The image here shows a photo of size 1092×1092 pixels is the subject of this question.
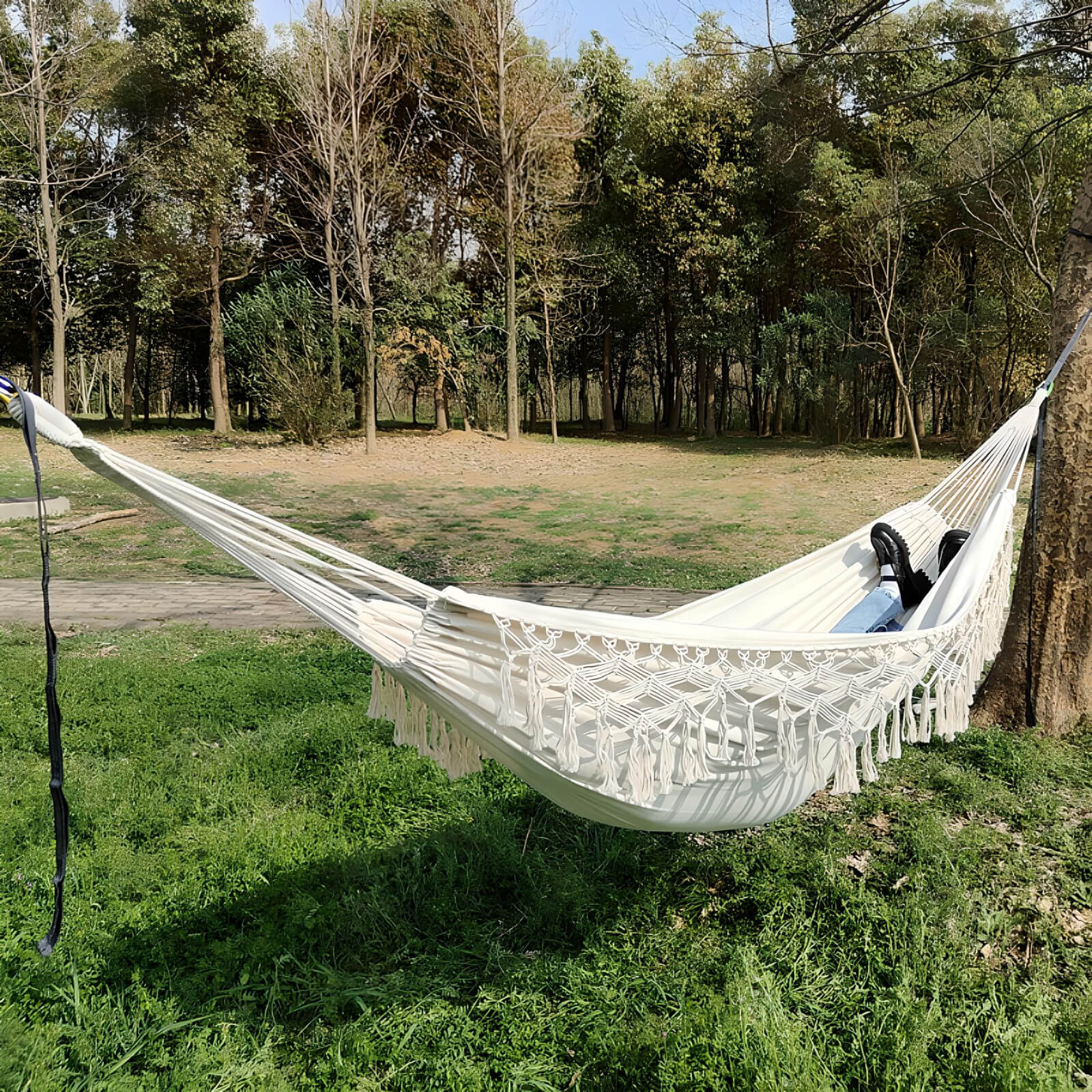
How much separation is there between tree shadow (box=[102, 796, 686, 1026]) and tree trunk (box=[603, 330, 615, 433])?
1336 cm

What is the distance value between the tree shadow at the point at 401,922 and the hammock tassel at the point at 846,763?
47 centimetres

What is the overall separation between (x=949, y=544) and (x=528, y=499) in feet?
18.7

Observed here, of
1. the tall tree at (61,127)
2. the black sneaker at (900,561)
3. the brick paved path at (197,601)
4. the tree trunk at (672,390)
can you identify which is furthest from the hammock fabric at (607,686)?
the tree trunk at (672,390)

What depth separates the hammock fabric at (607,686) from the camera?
1.20 metres

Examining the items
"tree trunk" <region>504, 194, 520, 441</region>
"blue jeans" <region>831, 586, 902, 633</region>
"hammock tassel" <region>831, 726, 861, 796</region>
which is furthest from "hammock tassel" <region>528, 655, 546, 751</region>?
"tree trunk" <region>504, 194, 520, 441</region>

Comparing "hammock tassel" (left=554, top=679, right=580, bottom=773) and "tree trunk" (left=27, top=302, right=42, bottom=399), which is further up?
"tree trunk" (left=27, top=302, right=42, bottom=399)

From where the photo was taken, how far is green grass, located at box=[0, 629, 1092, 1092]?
4.21 ft

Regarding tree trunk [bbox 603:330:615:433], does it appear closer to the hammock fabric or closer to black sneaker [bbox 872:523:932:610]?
black sneaker [bbox 872:523:932:610]

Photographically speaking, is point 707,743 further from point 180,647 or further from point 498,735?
point 180,647

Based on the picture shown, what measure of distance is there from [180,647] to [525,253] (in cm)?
1053

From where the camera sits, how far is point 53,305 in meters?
10.8

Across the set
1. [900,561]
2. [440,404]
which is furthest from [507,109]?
[900,561]

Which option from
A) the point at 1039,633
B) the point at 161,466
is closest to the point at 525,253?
the point at 161,466

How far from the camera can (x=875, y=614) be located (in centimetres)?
240
